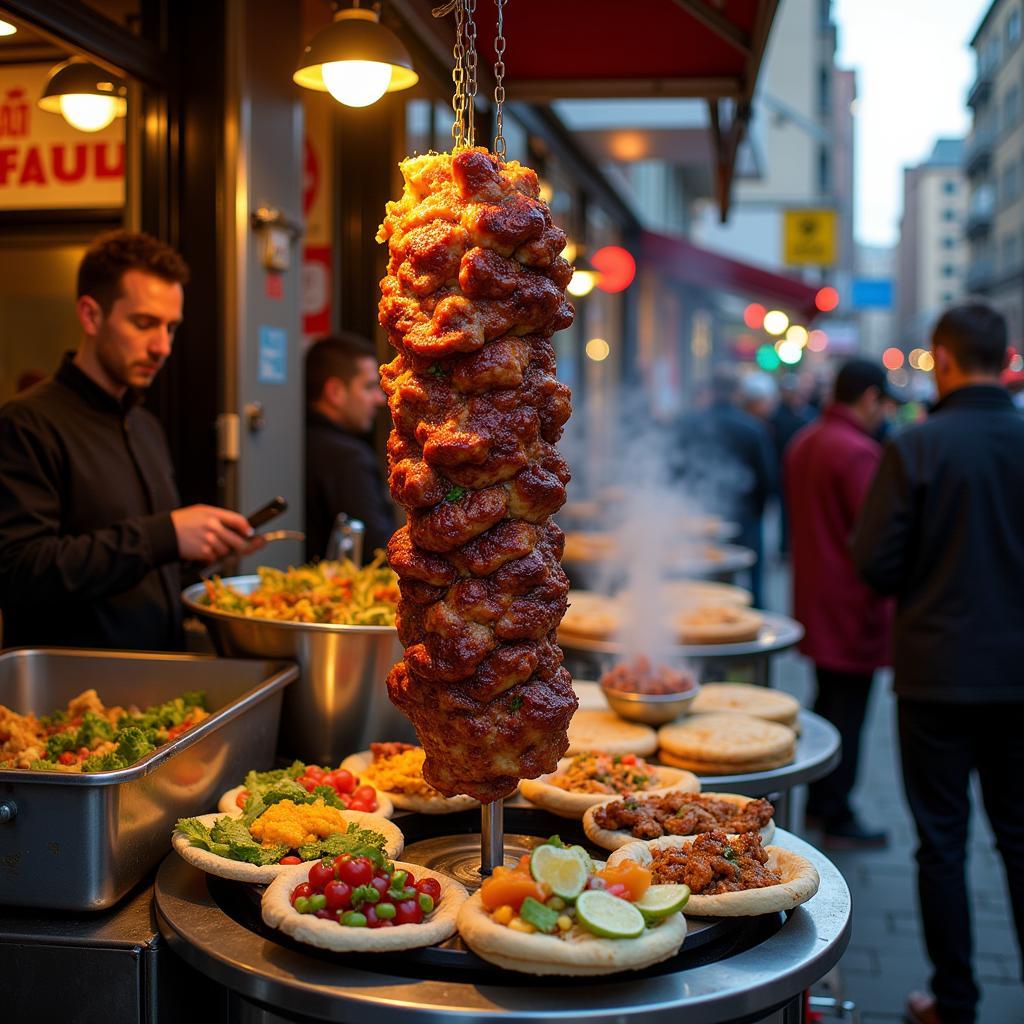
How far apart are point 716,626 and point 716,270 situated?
50.3 feet

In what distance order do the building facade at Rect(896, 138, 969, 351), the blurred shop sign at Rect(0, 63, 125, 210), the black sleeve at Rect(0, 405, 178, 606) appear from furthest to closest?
the building facade at Rect(896, 138, 969, 351)
the blurred shop sign at Rect(0, 63, 125, 210)
the black sleeve at Rect(0, 405, 178, 606)

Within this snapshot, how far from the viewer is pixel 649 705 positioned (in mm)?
3910

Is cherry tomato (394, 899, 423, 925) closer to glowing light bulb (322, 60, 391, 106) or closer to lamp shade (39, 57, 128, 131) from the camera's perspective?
glowing light bulb (322, 60, 391, 106)

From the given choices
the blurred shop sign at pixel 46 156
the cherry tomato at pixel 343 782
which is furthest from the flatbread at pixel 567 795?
the blurred shop sign at pixel 46 156

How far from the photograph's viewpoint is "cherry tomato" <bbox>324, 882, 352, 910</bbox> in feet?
7.02

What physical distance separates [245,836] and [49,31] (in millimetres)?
2988

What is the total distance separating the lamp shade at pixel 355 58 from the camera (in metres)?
3.50

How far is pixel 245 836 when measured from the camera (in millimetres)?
2486

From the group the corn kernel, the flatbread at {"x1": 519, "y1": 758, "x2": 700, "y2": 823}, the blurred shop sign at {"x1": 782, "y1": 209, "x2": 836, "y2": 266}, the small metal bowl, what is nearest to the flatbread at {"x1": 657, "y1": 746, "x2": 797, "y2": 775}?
the small metal bowl

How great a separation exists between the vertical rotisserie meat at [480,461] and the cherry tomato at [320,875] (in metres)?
0.30

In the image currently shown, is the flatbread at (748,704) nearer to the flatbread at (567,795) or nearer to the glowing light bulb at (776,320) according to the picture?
the flatbread at (567,795)

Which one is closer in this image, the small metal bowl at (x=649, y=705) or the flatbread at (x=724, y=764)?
the flatbread at (x=724, y=764)

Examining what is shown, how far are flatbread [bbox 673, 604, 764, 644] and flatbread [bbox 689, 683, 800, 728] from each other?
2.20ft

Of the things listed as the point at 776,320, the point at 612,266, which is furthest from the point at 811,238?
the point at 612,266
